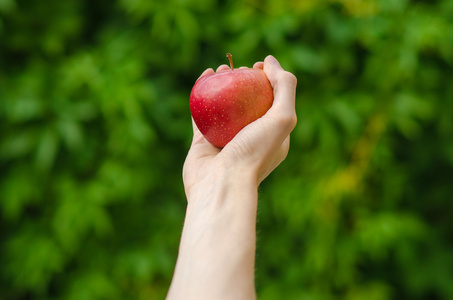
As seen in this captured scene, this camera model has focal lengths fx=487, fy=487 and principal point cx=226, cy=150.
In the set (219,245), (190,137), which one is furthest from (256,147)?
(190,137)

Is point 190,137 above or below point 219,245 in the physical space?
below

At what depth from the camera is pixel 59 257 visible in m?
1.98

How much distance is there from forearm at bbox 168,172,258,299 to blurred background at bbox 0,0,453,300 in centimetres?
101

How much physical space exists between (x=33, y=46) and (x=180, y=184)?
863mm

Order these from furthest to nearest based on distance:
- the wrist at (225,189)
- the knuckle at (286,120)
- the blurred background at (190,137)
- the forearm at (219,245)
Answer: the blurred background at (190,137) → the knuckle at (286,120) → the wrist at (225,189) → the forearm at (219,245)

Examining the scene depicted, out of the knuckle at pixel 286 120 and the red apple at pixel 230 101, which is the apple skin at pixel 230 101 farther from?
the knuckle at pixel 286 120

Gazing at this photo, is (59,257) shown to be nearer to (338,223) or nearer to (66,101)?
(66,101)

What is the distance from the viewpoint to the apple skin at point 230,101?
115 centimetres

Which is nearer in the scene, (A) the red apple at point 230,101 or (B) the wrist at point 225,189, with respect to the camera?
(B) the wrist at point 225,189

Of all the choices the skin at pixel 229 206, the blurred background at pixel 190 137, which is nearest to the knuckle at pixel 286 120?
the skin at pixel 229 206

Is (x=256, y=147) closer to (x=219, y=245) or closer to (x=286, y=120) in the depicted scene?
(x=286, y=120)

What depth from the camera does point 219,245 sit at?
0.87m

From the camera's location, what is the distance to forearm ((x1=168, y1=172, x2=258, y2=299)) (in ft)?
2.67

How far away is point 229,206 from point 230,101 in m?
0.30
